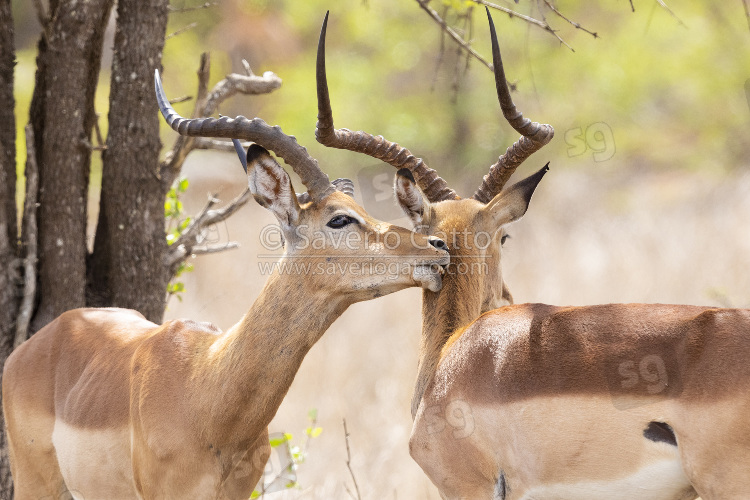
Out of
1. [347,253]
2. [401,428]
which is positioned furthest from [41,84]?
[401,428]

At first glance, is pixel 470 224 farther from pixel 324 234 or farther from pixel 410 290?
pixel 410 290

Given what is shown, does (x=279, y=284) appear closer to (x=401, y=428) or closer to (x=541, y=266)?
(x=401, y=428)

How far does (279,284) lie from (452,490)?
1.21 m

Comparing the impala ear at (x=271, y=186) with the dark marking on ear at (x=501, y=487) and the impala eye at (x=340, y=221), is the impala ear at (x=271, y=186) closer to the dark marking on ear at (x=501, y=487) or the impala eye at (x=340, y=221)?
the impala eye at (x=340, y=221)

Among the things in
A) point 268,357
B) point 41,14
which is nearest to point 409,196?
point 268,357

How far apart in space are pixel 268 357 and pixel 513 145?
6.20ft

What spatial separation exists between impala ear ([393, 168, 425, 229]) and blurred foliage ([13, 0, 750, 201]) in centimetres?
1492

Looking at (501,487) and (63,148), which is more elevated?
(63,148)

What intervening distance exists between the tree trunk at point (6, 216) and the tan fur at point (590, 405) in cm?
278

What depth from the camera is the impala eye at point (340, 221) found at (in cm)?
405

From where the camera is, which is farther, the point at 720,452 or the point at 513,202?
the point at 513,202

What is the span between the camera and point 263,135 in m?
3.99

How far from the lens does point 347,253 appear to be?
13.0 ft

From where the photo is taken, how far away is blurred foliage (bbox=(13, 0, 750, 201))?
20750 millimetres
